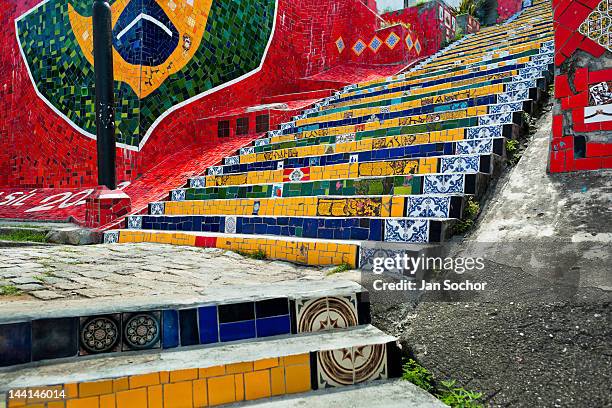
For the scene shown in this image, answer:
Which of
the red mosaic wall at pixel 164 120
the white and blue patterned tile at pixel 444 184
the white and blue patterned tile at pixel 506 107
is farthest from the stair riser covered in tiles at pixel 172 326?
the red mosaic wall at pixel 164 120

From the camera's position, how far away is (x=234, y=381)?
1589 millimetres

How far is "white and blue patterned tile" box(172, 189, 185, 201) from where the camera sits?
561 cm

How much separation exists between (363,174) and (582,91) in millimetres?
1802

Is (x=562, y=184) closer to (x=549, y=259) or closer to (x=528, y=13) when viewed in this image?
(x=549, y=259)

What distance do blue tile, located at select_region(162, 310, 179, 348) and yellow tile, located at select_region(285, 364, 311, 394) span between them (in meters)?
0.47

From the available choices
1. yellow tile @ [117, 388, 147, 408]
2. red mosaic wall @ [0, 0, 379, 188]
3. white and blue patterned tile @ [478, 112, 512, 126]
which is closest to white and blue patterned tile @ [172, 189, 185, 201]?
red mosaic wall @ [0, 0, 379, 188]

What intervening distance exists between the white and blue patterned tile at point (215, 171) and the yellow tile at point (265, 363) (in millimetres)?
4504

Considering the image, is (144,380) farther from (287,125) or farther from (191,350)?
(287,125)

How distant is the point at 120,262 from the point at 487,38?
1082 cm

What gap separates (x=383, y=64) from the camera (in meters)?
10.6

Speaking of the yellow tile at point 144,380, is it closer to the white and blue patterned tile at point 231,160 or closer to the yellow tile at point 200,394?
the yellow tile at point 200,394

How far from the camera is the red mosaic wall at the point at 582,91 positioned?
2939 mm

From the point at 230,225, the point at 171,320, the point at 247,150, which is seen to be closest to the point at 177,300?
the point at 171,320

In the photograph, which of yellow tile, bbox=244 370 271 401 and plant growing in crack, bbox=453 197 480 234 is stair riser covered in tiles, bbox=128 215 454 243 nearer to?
plant growing in crack, bbox=453 197 480 234
